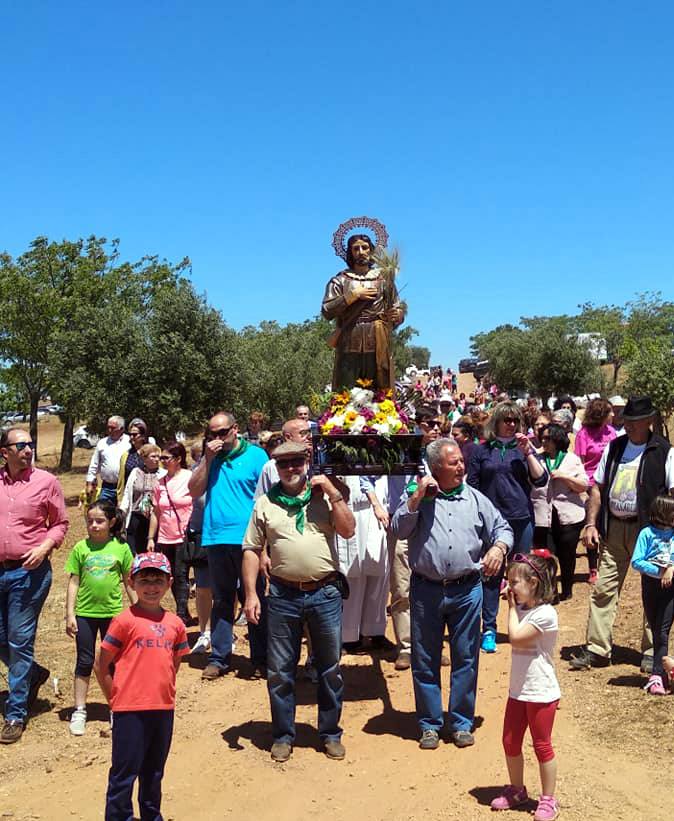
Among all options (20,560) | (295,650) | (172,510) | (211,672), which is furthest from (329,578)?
(172,510)

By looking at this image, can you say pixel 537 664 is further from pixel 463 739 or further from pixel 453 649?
pixel 463 739

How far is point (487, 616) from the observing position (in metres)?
7.67

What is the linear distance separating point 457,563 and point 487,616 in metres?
2.29

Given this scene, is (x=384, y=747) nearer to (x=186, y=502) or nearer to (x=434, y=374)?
(x=186, y=502)

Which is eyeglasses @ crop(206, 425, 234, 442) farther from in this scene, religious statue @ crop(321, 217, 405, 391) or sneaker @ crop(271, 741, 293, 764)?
sneaker @ crop(271, 741, 293, 764)

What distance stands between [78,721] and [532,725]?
11.0 feet

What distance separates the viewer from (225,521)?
23.6 feet

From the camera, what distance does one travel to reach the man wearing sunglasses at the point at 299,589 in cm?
559

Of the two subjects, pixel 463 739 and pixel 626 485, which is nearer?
pixel 463 739

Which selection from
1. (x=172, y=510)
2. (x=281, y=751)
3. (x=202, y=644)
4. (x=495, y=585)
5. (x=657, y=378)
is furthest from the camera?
(x=657, y=378)

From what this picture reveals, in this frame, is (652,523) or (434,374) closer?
(652,523)

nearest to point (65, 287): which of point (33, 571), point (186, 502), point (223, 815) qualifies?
point (186, 502)

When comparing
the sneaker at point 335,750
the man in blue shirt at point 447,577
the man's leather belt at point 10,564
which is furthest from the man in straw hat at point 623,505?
the man's leather belt at point 10,564

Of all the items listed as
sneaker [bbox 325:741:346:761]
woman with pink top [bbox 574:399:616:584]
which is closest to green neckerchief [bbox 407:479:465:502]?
sneaker [bbox 325:741:346:761]
